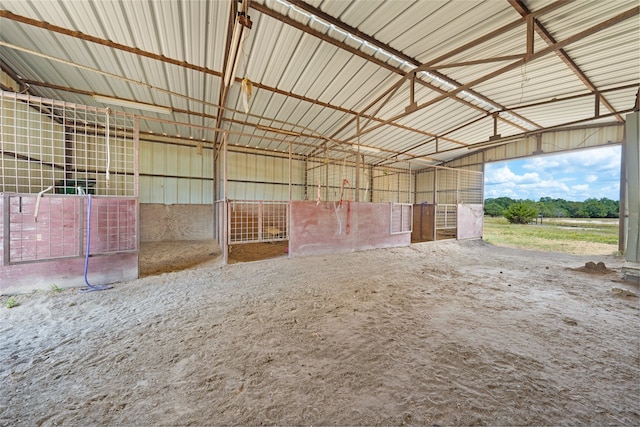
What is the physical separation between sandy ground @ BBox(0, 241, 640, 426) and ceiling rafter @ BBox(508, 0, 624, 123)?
4649 mm

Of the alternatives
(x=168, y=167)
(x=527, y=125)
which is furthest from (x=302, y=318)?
(x=527, y=125)

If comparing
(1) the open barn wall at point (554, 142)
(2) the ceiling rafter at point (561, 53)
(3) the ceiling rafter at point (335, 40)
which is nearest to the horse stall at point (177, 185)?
(3) the ceiling rafter at point (335, 40)

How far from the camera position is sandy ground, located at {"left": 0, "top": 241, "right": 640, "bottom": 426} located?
142 centimetres

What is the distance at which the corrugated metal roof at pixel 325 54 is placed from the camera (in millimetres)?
3551

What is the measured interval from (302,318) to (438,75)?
20.8 ft

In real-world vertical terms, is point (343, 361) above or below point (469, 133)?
below

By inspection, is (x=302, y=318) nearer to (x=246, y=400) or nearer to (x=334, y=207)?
(x=246, y=400)

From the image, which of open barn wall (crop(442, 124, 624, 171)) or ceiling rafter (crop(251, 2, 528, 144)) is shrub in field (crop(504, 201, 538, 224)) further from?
ceiling rafter (crop(251, 2, 528, 144))

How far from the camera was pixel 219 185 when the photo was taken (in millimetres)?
8758

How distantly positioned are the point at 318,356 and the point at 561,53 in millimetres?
A: 7295

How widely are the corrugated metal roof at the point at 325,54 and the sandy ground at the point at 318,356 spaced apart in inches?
125

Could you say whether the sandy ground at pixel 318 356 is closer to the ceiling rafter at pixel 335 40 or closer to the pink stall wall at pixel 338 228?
the pink stall wall at pixel 338 228

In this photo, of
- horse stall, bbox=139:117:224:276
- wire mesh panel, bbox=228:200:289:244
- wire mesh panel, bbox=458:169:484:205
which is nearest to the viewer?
→ wire mesh panel, bbox=228:200:289:244

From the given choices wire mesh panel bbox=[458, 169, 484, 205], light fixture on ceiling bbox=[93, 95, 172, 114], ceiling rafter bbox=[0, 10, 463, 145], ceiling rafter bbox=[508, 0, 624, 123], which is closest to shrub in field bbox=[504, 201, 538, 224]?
wire mesh panel bbox=[458, 169, 484, 205]
